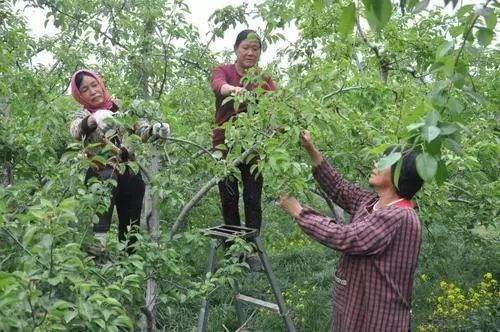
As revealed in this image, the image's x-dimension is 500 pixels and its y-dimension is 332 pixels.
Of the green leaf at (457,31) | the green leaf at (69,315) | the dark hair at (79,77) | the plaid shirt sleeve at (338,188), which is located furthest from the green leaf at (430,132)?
the dark hair at (79,77)

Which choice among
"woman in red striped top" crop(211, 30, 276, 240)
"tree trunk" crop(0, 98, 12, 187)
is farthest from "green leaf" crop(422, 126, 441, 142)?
"tree trunk" crop(0, 98, 12, 187)

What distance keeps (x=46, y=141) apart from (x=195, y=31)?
187cm

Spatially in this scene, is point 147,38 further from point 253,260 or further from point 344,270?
point 344,270

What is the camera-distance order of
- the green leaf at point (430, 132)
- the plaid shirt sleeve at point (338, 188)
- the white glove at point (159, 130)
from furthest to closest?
the plaid shirt sleeve at point (338, 188) → the white glove at point (159, 130) → the green leaf at point (430, 132)

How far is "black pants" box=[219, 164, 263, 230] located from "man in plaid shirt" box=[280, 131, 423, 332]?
1.08 meters

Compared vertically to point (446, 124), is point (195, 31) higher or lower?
higher

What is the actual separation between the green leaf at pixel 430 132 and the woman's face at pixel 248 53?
2.58m

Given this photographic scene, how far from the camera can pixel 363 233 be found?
2500 millimetres

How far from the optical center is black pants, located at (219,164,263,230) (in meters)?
3.83

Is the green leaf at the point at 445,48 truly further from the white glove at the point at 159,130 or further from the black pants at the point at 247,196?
the black pants at the point at 247,196

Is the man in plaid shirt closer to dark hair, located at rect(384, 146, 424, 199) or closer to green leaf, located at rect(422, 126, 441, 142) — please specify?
dark hair, located at rect(384, 146, 424, 199)

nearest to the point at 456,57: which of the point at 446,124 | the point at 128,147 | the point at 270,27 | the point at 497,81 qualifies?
the point at 446,124

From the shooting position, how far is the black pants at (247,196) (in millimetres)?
3828

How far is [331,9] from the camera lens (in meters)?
5.33
